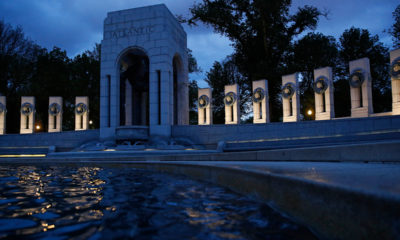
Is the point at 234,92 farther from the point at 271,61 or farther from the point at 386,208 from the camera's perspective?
the point at 386,208

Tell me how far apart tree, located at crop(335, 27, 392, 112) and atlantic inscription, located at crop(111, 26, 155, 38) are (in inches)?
995

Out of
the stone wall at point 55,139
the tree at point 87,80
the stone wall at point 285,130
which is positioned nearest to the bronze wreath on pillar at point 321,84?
the stone wall at point 285,130

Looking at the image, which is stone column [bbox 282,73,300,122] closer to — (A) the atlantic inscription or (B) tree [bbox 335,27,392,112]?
(A) the atlantic inscription

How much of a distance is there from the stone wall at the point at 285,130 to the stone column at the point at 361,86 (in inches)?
135

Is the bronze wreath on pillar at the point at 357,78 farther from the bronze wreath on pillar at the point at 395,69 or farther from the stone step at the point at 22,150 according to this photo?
the stone step at the point at 22,150

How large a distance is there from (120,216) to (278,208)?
1678mm

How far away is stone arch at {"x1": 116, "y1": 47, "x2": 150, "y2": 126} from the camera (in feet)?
83.0

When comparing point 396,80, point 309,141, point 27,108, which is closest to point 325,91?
point 396,80

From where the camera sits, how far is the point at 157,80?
78.2ft

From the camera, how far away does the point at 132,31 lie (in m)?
24.3

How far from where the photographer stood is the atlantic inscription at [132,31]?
24.0 m

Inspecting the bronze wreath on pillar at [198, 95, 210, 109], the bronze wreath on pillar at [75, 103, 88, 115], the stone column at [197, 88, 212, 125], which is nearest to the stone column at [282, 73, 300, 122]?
the stone column at [197, 88, 212, 125]

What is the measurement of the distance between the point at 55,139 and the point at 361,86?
79.7 feet

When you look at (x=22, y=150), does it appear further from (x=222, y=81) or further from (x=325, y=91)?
(x=325, y=91)
